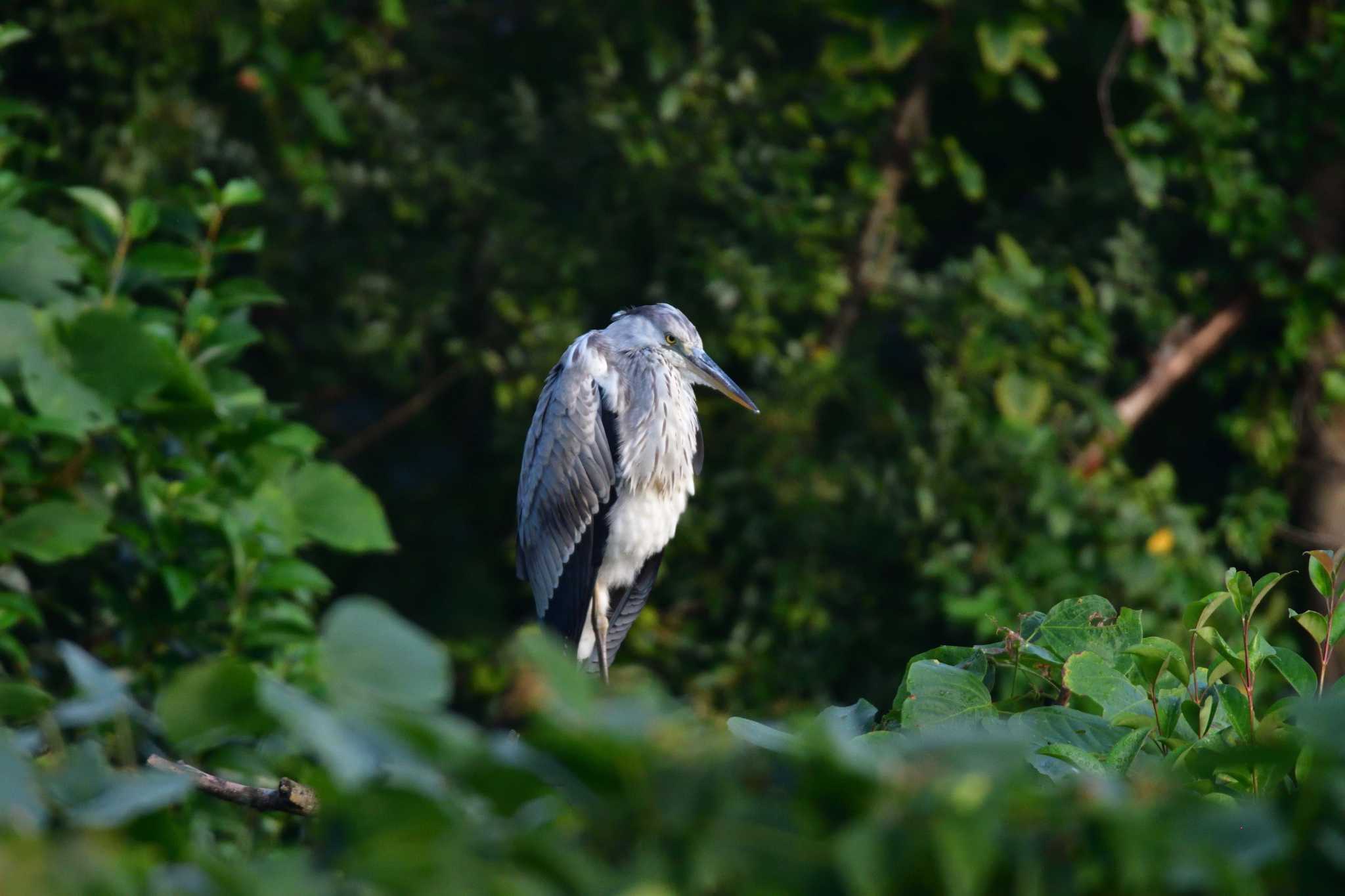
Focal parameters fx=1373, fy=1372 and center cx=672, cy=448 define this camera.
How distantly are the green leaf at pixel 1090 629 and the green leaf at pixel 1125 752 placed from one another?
210 mm

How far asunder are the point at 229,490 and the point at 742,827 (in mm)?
2300

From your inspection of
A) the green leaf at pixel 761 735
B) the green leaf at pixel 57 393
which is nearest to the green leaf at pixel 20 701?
the green leaf at pixel 761 735

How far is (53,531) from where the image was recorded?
250cm

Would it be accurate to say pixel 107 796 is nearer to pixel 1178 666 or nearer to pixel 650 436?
pixel 1178 666

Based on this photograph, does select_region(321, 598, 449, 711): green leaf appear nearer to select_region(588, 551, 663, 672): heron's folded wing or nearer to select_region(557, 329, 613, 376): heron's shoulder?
select_region(557, 329, 613, 376): heron's shoulder

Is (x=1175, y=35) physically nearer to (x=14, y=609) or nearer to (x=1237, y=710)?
(x=1237, y=710)

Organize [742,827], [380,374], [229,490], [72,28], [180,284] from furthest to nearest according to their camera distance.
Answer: [380,374], [72,28], [180,284], [229,490], [742,827]

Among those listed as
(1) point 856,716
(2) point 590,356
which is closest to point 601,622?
(2) point 590,356

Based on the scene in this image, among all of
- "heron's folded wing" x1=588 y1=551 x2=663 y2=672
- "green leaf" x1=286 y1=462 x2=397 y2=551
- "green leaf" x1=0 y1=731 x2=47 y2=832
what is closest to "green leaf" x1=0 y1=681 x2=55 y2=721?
"green leaf" x1=0 y1=731 x2=47 y2=832

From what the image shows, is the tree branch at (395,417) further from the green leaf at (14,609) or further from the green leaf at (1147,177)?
the green leaf at (14,609)

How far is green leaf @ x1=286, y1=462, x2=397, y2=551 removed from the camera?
112 inches

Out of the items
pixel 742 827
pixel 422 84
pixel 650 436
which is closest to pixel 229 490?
pixel 650 436

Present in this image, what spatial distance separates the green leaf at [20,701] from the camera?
979mm

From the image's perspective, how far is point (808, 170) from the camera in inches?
187
